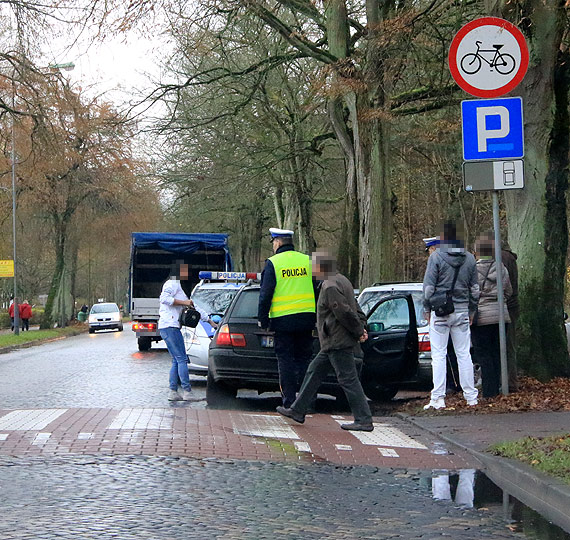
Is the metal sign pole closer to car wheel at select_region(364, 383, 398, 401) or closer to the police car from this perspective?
car wheel at select_region(364, 383, 398, 401)

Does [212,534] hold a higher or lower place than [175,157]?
lower

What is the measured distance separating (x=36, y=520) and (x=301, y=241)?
3221cm

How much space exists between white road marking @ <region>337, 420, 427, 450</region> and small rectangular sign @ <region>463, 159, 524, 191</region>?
273 centimetres

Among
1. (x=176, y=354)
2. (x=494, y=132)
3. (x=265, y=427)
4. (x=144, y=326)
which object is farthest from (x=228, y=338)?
(x=144, y=326)

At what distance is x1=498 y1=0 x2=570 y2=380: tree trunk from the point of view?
12.5 m

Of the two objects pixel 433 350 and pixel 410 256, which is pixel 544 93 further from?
pixel 410 256

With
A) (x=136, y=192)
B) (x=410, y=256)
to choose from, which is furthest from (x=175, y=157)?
(x=136, y=192)

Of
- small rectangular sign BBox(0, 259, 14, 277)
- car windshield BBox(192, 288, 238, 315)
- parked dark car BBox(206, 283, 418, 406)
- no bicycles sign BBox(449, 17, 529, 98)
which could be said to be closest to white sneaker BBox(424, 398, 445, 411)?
parked dark car BBox(206, 283, 418, 406)

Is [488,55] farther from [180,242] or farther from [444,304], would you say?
[180,242]

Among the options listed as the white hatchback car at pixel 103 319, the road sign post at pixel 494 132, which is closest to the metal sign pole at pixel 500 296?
the road sign post at pixel 494 132

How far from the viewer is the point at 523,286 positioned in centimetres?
1274

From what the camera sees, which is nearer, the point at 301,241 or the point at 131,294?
the point at 131,294

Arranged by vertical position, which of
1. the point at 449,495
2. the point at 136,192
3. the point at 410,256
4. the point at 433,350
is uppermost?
the point at 136,192

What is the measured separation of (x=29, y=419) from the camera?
1033 centimetres
